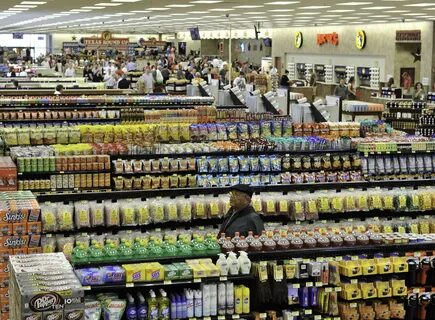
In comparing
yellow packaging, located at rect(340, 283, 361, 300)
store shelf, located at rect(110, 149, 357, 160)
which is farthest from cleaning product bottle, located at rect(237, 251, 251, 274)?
store shelf, located at rect(110, 149, 357, 160)

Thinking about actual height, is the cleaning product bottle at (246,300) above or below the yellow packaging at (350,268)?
below

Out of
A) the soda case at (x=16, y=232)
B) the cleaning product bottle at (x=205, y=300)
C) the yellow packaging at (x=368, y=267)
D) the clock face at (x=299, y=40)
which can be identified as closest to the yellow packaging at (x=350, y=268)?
the yellow packaging at (x=368, y=267)

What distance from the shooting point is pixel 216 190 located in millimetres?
9719

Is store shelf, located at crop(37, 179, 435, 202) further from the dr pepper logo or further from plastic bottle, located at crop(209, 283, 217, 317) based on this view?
the dr pepper logo

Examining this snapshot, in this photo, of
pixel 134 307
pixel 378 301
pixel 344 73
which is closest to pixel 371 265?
pixel 378 301

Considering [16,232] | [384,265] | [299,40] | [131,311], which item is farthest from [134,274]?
[299,40]

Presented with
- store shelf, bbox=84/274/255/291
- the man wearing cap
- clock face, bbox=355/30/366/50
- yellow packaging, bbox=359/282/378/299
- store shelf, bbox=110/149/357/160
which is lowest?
yellow packaging, bbox=359/282/378/299

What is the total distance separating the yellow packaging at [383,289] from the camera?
6.91m

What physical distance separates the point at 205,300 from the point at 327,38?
28.8 m

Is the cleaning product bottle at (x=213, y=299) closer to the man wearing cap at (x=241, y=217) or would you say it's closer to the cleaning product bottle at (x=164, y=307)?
the cleaning product bottle at (x=164, y=307)

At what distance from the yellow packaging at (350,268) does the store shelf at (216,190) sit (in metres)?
2.87

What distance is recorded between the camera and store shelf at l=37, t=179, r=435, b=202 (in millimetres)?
9130

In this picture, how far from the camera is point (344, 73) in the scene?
3312cm

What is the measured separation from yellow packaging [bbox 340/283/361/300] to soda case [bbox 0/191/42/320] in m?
2.84
